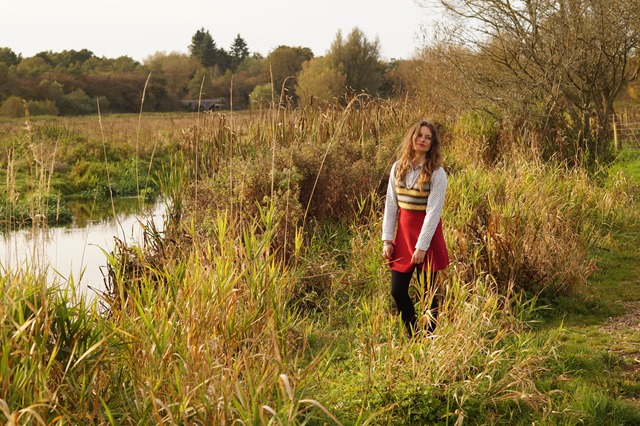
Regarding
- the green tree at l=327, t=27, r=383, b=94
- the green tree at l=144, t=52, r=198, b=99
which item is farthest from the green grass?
the green tree at l=327, t=27, r=383, b=94

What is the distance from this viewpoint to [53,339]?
3.07 m

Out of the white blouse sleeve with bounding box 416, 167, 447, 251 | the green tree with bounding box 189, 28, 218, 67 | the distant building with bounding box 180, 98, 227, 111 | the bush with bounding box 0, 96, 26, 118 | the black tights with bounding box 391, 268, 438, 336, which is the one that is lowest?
the black tights with bounding box 391, 268, 438, 336

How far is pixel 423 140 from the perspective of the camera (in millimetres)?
4422

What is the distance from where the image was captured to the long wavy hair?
4.41m

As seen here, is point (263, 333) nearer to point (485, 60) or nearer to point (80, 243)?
point (80, 243)

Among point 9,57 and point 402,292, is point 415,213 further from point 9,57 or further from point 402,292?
point 9,57

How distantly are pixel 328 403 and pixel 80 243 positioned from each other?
7.36 m

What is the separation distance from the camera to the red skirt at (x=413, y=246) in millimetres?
4445

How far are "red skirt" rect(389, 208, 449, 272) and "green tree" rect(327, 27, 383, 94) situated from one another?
32934mm

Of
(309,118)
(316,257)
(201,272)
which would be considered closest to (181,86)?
(309,118)

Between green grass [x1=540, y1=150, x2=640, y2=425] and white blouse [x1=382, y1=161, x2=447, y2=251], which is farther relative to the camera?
white blouse [x1=382, y1=161, x2=447, y2=251]

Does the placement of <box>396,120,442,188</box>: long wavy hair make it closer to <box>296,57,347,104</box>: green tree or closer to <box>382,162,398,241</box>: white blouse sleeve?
<box>382,162,398,241</box>: white blouse sleeve

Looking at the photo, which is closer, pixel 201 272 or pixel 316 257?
pixel 201 272

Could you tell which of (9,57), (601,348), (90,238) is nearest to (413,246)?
(601,348)
